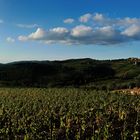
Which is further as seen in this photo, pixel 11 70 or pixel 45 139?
pixel 11 70

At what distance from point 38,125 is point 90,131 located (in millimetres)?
2299

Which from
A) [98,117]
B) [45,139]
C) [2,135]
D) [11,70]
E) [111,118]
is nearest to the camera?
[45,139]

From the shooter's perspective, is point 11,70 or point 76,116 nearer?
point 76,116

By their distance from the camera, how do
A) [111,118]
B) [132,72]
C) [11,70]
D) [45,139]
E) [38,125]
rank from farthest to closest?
[11,70] → [132,72] → [111,118] → [38,125] → [45,139]

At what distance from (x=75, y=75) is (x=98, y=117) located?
61950 mm

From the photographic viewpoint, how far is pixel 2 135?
55.6 feet

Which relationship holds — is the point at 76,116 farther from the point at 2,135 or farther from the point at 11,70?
the point at 11,70

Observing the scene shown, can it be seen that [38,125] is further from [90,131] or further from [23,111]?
[23,111]

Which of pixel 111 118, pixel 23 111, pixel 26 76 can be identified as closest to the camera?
pixel 111 118

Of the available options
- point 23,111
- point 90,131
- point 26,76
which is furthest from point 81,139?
point 26,76

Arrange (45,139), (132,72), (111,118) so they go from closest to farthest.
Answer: (45,139)
(111,118)
(132,72)

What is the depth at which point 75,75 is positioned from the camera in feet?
269

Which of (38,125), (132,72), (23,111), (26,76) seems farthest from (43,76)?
(38,125)

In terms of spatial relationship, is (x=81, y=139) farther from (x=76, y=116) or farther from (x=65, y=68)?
(x=65, y=68)
